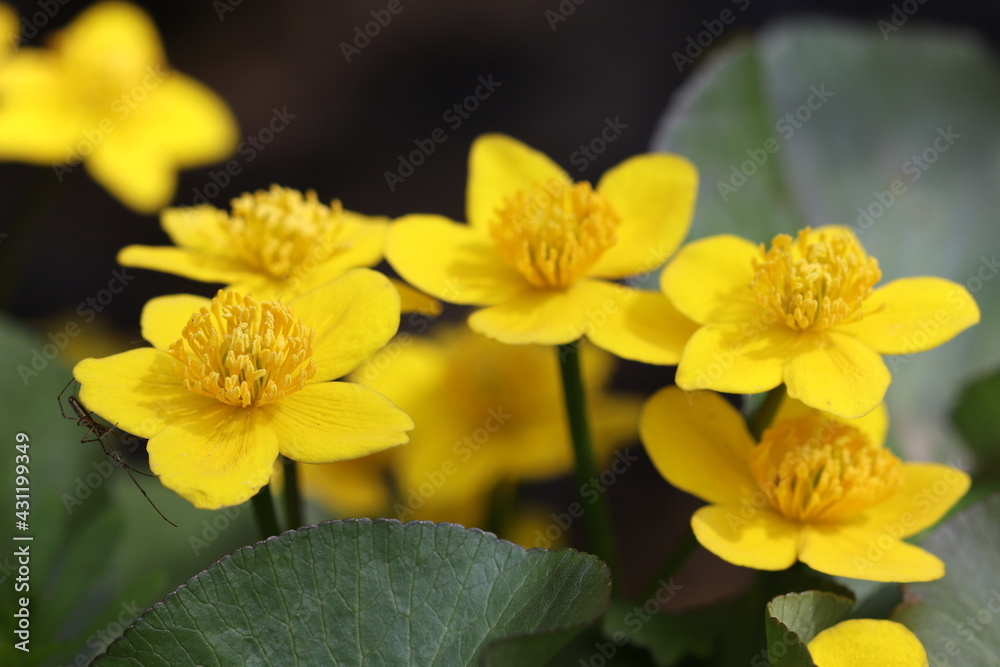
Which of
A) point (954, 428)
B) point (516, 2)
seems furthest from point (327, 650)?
point (516, 2)

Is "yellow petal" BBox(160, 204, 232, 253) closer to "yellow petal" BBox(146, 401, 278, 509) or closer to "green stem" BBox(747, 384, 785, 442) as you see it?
→ "yellow petal" BBox(146, 401, 278, 509)

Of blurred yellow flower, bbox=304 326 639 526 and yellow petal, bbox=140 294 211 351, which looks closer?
yellow petal, bbox=140 294 211 351

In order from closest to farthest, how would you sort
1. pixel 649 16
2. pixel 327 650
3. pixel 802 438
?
pixel 327 650, pixel 802 438, pixel 649 16

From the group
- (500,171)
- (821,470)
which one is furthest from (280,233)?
(821,470)

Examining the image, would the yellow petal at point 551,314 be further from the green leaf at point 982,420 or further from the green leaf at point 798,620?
the green leaf at point 982,420

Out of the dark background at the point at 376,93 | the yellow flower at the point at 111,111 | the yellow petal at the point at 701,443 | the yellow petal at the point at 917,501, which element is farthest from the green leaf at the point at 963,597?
the dark background at the point at 376,93

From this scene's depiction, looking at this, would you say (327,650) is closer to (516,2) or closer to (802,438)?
(802,438)

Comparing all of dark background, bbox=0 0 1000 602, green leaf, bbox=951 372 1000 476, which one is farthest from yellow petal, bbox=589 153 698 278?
dark background, bbox=0 0 1000 602
